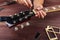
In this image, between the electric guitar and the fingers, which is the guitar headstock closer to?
the electric guitar

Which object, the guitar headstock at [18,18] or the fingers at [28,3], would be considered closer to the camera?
the guitar headstock at [18,18]

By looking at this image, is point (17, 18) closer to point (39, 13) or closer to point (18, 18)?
point (18, 18)

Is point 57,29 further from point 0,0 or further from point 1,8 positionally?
point 0,0

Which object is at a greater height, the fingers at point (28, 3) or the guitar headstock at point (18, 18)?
the fingers at point (28, 3)

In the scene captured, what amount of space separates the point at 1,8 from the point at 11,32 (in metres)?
0.27

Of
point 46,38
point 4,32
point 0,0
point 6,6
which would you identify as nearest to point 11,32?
point 4,32

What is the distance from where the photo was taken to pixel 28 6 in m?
0.94

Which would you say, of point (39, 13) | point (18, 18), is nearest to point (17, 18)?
point (18, 18)

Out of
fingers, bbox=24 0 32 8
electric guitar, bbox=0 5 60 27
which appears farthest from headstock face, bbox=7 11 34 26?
fingers, bbox=24 0 32 8

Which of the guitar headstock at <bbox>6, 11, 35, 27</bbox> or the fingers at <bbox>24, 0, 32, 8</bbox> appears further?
the fingers at <bbox>24, 0, 32, 8</bbox>

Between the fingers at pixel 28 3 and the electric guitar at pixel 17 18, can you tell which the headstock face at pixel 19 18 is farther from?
the fingers at pixel 28 3

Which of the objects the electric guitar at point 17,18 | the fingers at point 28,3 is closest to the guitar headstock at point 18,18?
the electric guitar at point 17,18

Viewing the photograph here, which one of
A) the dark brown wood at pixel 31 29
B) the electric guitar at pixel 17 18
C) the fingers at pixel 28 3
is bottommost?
the dark brown wood at pixel 31 29

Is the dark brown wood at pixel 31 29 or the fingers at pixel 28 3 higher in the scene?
the fingers at pixel 28 3
